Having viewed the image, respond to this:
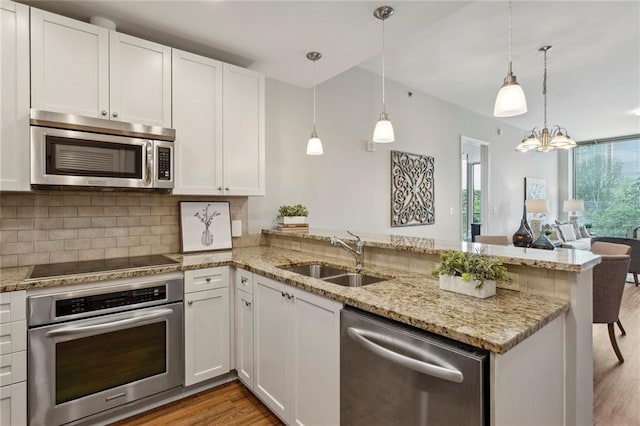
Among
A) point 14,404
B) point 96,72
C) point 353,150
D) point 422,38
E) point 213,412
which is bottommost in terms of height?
point 213,412

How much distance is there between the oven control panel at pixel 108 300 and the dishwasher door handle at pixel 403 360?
1321mm

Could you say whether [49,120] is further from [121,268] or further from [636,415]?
[636,415]

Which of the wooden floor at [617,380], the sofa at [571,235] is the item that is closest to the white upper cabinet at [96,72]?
the wooden floor at [617,380]

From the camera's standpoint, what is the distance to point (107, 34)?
2115 millimetres

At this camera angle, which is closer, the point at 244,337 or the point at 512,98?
the point at 512,98

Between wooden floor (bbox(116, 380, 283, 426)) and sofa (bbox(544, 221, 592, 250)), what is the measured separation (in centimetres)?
582

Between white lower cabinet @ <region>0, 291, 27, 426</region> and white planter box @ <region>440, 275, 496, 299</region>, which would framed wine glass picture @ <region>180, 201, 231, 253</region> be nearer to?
white lower cabinet @ <region>0, 291, 27, 426</region>

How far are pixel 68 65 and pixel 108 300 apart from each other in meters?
1.44

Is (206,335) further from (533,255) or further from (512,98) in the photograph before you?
(512,98)

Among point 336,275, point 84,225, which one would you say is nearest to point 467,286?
point 336,275

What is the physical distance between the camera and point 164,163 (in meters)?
2.28

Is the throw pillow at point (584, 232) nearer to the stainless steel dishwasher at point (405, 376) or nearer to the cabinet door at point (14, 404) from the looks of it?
the stainless steel dishwasher at point (405, 376)

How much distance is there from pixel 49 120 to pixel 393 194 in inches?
135

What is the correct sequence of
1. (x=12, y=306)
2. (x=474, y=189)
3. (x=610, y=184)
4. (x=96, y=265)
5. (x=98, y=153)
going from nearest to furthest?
1. (x=12, y=306)
2. (x=98, y=153)
3. (x=96, y=265)
4. (x=474, y=189)
5. (x=610, y=184)
